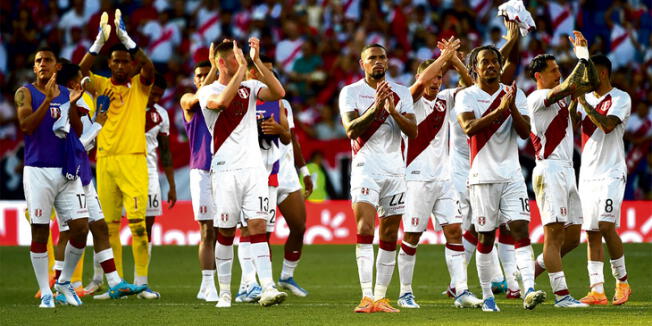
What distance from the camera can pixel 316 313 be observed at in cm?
1005

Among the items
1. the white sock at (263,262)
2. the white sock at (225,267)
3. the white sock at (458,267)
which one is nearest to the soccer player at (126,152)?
the white sock at (225,267)

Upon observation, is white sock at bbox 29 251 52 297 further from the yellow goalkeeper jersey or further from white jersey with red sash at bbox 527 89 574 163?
white jersey with red sash at bbox 527 89 574 163

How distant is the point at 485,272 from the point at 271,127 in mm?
2679

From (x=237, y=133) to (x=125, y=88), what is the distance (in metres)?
2.75

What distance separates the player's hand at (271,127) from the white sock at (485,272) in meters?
2.43

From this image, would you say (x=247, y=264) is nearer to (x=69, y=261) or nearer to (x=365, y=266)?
(x=365, y=266)

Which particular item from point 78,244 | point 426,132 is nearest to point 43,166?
point 78,244

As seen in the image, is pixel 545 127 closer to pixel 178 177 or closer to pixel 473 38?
Result: pixel 178 177

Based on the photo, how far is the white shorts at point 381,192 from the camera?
32.9 feet

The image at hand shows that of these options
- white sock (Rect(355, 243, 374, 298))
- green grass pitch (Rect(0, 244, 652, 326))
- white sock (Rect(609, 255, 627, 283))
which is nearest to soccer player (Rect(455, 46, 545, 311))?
green grass pitch (Rect(0, 244, 652, 326))

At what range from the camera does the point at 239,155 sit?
33.5 ft

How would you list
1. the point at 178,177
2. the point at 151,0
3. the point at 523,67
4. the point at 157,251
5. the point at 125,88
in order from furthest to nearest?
the point at 151,0 < the point at 523,67 < the point at 178,177 < the point at 157,251 < the point at 125,88

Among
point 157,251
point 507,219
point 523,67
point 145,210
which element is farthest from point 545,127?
point 523,67

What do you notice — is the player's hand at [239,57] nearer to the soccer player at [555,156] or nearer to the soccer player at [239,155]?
the soccer player at [239,155]
